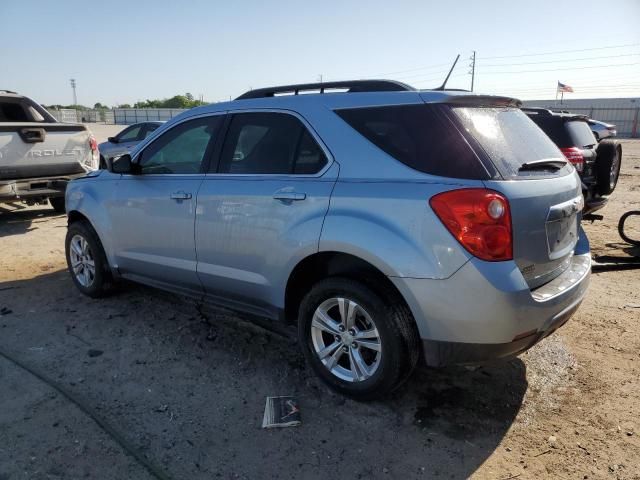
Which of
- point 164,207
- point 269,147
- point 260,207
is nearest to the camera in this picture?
point 260,207

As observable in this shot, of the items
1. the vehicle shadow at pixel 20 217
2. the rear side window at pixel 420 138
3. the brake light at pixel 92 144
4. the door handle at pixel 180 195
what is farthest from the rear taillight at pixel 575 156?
the vehicle shadow at pixel 20 217

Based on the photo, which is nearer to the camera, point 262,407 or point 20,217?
point 262,407

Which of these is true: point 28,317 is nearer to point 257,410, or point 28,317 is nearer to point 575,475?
point 257,410

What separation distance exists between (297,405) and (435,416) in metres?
0.82

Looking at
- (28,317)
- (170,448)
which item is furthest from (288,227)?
(28,317)

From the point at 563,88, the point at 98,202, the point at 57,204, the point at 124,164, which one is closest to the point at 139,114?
the point at 563,88

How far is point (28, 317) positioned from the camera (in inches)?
177

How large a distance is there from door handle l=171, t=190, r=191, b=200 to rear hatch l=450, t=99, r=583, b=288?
6.62 feet

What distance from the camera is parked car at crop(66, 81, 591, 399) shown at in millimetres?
2598

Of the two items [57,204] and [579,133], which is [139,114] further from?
[579,133]

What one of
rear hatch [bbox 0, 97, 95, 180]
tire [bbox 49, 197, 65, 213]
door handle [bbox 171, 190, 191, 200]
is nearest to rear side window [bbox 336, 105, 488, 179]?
door handle [bbox 171, 190, 191, 200]

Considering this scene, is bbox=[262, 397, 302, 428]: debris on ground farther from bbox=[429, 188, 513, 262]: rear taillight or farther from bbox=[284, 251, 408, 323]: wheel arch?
→ bbox=[429, 188, 513, 262]: rear taillight

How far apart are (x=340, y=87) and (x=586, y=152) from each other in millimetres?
4372

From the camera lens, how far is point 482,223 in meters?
2.54
